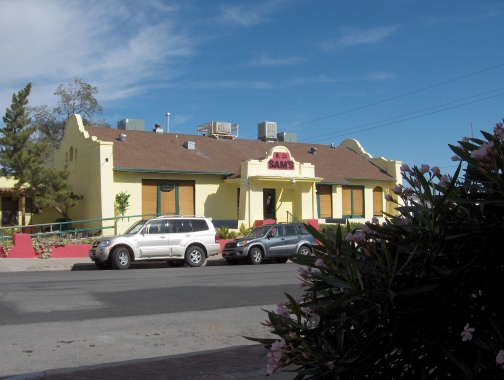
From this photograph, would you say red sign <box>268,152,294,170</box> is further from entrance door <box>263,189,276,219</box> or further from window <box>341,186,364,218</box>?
window <box>341,186,364,218</box>

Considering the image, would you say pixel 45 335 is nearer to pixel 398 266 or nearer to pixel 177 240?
pixel 398 266

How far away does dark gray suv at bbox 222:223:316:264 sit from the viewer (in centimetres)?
2180

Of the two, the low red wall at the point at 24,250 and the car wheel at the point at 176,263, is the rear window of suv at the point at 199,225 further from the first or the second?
the low red wall at the point at 24,250

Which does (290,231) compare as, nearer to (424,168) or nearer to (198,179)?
(198,179)

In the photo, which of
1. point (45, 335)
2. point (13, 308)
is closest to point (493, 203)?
point (45, 335)

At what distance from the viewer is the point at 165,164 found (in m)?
27.6

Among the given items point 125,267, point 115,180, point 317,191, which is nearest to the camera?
point 125,267

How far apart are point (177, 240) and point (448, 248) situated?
18.1 m

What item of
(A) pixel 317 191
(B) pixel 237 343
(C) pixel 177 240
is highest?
(A) pixel 317 191

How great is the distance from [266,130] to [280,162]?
753cm

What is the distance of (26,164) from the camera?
1015 inches

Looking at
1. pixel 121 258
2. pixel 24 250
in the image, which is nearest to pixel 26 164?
pixel 24 250

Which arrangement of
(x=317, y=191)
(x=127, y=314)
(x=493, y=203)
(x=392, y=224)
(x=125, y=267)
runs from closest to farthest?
(x=493, y=203) < (x=392, y=224) < (x=127, y=314) < (x=125, y=267) < (x=317, y=191)

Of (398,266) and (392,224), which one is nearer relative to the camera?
(398,266)
